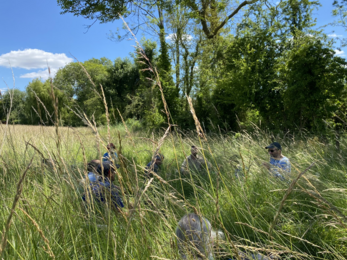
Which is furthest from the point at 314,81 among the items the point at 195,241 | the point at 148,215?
the point at 148,215

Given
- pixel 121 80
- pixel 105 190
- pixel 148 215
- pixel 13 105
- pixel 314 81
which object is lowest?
pixel 148 215

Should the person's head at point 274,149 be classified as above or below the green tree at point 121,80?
below

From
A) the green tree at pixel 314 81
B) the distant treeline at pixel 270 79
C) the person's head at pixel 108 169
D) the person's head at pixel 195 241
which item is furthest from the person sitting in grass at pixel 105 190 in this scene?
the green tree at pixel 314 81

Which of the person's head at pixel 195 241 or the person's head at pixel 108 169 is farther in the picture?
the person's head at pixel 108 169

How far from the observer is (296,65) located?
6.81 m

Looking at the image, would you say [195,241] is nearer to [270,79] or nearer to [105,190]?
[105,190]

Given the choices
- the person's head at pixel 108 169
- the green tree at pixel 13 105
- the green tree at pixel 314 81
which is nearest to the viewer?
the person's head at pixel 108 169

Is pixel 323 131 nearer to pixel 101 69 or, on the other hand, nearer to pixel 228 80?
pixel 228 80

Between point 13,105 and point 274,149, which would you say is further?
point 274,149

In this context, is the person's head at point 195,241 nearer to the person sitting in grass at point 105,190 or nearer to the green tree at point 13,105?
the person sitting in grass at point 105,190

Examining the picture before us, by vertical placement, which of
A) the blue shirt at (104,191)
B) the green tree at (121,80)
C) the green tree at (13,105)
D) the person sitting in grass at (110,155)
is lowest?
the blue shirt at (104,191)

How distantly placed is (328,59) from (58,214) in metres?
7.50

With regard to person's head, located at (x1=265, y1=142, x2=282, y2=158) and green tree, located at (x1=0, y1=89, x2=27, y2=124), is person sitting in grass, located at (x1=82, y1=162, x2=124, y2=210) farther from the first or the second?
person's head, located at (x1=265, y1=142, x2=282, y2=158)

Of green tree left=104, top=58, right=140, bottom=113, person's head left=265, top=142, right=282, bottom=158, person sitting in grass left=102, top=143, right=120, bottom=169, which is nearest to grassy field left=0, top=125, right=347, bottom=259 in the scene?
person sitting in grass left=102, top=143, right=120, bottom=169
